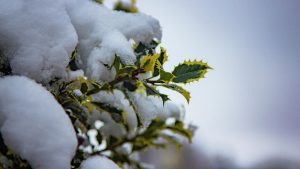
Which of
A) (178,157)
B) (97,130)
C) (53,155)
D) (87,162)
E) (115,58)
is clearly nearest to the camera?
(53,155)

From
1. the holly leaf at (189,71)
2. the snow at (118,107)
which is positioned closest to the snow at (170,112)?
the snow at (118,107)

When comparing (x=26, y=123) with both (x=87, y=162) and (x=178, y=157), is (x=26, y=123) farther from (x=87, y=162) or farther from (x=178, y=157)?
(x=178, y=157)

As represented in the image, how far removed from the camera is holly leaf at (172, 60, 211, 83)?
49.2 inches

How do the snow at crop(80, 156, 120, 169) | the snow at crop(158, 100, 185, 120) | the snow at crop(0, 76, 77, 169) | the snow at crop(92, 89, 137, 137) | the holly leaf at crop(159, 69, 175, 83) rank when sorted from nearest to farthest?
1. the snow at crop(0, 76, 77, 169)
2. the snow at crop(80, 156, 120, 169)
3. the holly leaf at crop(159, 69, 175, 83)
4. the snow at crop(92, 89, 137, 137)
5. the snow at crop(158, 100, 185, 120)

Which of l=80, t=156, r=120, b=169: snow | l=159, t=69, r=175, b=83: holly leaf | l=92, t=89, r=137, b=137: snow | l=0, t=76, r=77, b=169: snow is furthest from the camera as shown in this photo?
l=92, t=89, r=137, b=137: snow

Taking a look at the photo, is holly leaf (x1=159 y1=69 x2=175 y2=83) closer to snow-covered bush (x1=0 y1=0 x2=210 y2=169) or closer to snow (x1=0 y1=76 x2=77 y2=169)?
snow-covered bush (x1=0 y1=0 x2=210 y2=169)

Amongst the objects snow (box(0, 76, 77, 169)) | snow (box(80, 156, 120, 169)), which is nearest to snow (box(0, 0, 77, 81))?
snow (box(0, 76, 77, 169))

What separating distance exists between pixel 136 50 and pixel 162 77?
20 centimetres

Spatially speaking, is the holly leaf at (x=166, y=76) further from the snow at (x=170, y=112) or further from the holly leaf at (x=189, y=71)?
the snow at (x=170, y=112)

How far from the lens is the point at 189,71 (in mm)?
1266

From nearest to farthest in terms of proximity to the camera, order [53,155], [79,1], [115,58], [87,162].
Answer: [53,155] → [87,162] → [115,58] → [79,1]

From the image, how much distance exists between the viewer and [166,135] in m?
2.14

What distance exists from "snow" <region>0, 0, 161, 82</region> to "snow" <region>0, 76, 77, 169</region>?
17 cm

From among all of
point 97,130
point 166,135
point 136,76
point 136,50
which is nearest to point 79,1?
point 136,50
